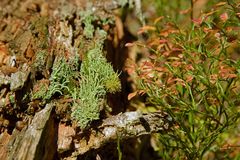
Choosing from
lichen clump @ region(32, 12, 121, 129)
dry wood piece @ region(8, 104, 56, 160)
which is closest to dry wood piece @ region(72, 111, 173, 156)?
lichen clump @ region(32, 12, 121, 129)

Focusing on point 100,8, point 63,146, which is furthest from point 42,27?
point 63,146

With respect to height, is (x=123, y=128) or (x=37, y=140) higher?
(x=37, y=140)

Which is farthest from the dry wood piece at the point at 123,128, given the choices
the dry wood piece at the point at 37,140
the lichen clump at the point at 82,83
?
the dry wood piece at the point at 37,140

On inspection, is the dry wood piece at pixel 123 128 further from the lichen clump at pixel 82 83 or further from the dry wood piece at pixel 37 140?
the dry wood piece at pixel 37 140

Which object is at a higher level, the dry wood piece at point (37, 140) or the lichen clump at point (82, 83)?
the lichen clump at point (82, 83)

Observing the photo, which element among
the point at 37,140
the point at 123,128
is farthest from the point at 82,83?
the point at 37,140

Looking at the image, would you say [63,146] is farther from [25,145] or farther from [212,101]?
[212,101]

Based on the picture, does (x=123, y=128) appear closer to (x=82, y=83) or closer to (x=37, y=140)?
(x=82, y=83)

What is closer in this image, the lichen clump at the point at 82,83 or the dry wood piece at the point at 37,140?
the dry wood piece at the point at 37,140

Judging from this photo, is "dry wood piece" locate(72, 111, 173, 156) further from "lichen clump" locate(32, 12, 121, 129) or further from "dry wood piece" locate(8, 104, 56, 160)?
"dry wood piece" locate(8, 104, 56, 160)
